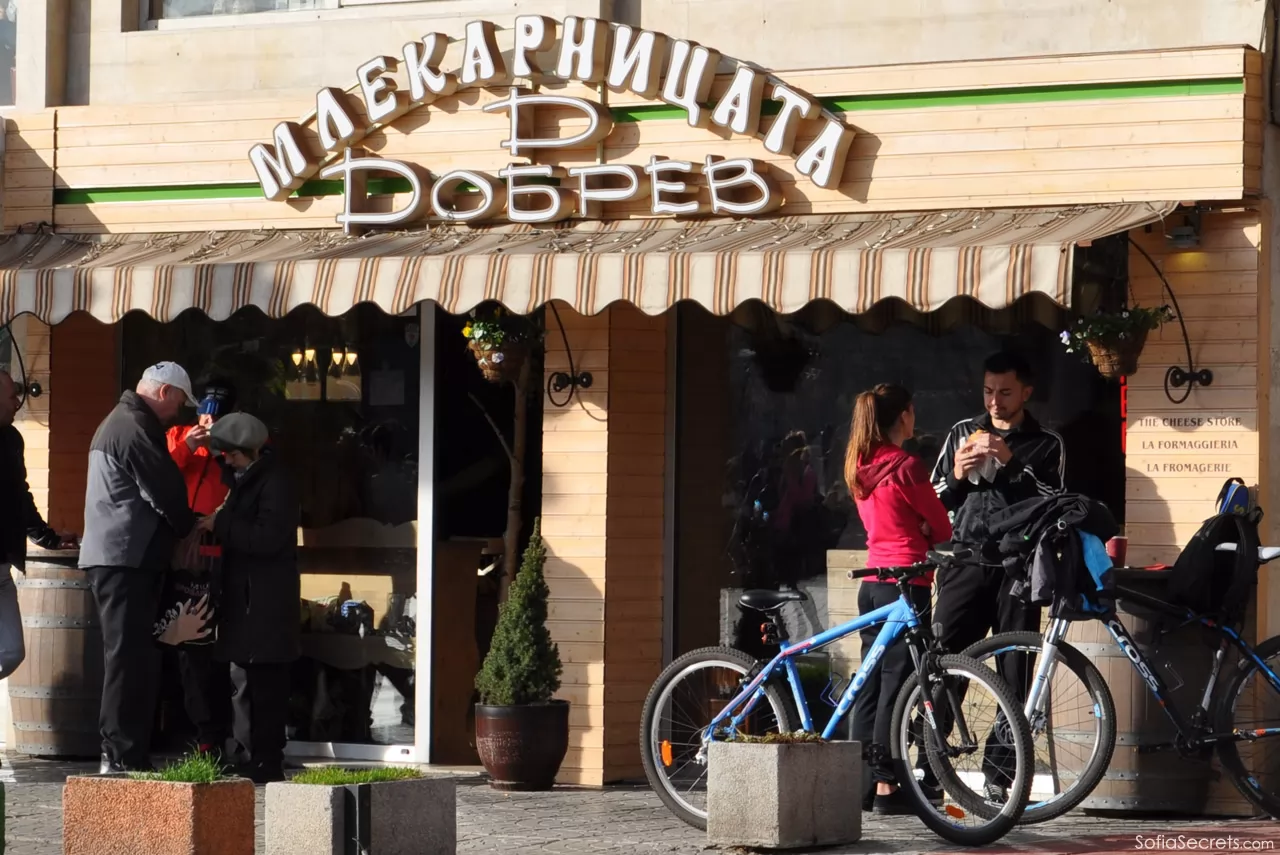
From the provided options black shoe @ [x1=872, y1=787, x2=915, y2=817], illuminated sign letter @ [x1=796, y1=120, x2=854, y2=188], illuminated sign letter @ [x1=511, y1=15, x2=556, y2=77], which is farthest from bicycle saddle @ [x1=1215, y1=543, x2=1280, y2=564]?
illuminated sign letter @ [x1=511, y1=15, x2=556, y2=77]

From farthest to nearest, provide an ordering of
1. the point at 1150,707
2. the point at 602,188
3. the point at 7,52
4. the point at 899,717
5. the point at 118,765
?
the point at 7,52
the point at 602,188
the point at 118,765
the point at 1150,707
the point at 899,717

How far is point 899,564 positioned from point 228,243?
14.0 ft

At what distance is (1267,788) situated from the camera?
8750 millimetres

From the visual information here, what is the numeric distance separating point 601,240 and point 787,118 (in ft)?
3.59

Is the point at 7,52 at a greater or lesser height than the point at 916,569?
greater

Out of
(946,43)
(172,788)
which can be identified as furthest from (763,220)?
(172,788)

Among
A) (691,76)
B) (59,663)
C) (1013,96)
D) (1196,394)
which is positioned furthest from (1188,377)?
(59,663)

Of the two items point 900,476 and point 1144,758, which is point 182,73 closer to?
point 900,476

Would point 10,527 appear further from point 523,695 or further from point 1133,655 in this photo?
point 1133,655

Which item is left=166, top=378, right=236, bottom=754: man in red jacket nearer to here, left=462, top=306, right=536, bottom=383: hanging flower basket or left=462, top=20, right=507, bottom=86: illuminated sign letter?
left=462, top=306, right=536, bottom=383: hanging flower basket

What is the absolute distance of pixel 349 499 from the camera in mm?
11609

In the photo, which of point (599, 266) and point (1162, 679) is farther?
point (599, 266)

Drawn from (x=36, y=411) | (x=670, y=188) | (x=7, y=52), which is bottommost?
(x=36, y=411)

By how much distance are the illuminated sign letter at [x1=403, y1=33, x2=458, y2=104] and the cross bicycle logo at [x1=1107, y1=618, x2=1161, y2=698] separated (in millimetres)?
4522
